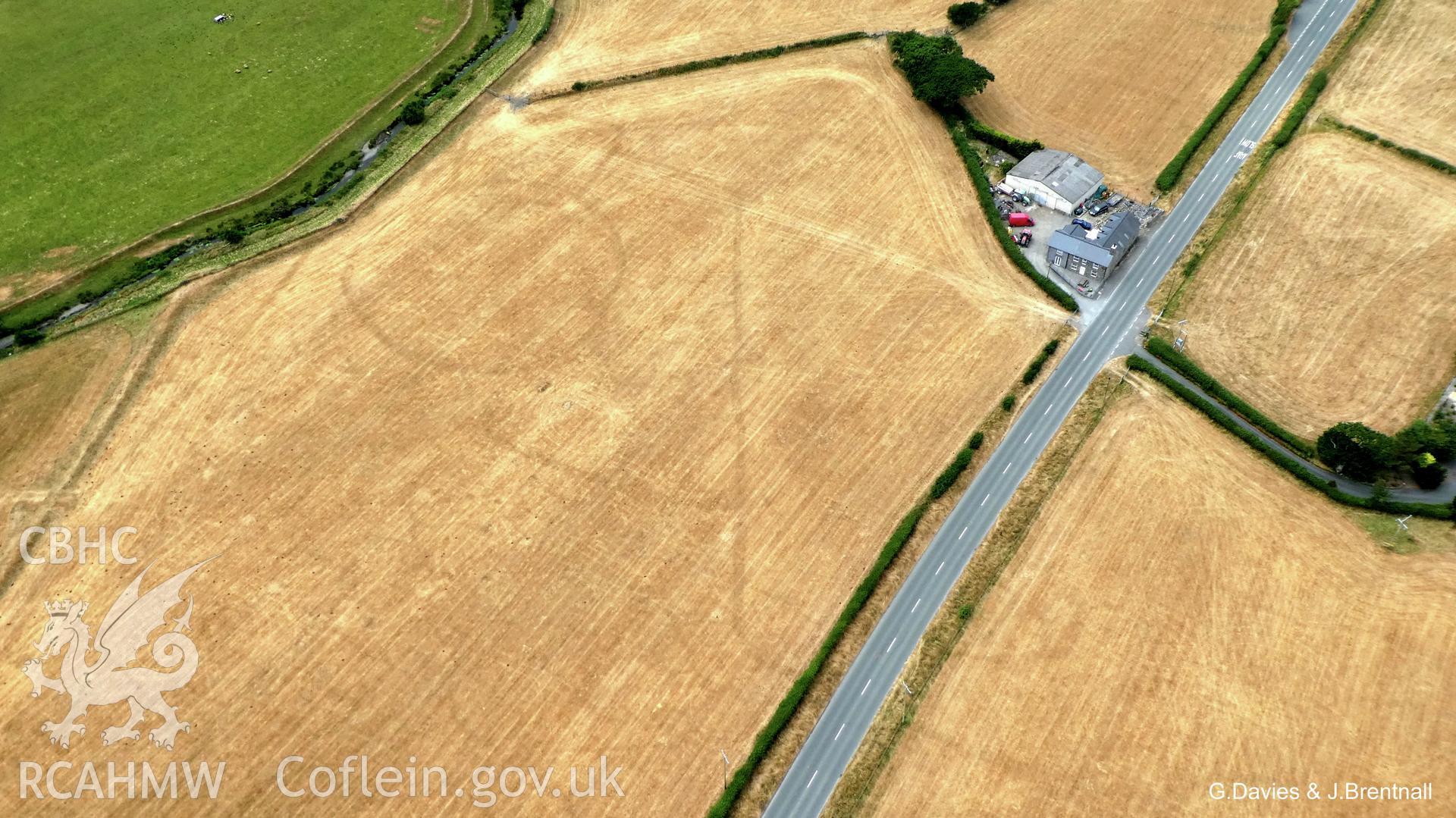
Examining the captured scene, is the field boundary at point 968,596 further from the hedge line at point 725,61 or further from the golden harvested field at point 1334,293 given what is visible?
the hedge line at point 725,61

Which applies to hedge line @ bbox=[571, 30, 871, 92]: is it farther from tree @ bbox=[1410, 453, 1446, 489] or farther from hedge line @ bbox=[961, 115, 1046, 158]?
tree @ bbox=[1410, 453, 1446, 489]

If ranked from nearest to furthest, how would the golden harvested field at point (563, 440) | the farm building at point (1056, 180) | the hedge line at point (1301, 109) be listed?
the golden harvested field at point (563, 440), the farm building at point (1056, 180), the hedge line at point (1301, 109)

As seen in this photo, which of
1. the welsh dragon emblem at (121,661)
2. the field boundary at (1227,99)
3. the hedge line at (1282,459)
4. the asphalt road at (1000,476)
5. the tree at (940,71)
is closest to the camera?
the asphalt road at (1000,476)

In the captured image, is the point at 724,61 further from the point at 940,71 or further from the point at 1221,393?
the point at 1221,393

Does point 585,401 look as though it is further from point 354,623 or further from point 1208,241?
point 1208,241

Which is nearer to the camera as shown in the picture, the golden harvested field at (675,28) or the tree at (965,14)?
the golden harvested field at (675,28)

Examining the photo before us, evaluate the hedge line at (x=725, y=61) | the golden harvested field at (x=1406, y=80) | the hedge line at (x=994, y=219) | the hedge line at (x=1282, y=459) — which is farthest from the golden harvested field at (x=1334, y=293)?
the hedge line at (x=725, y=61)
